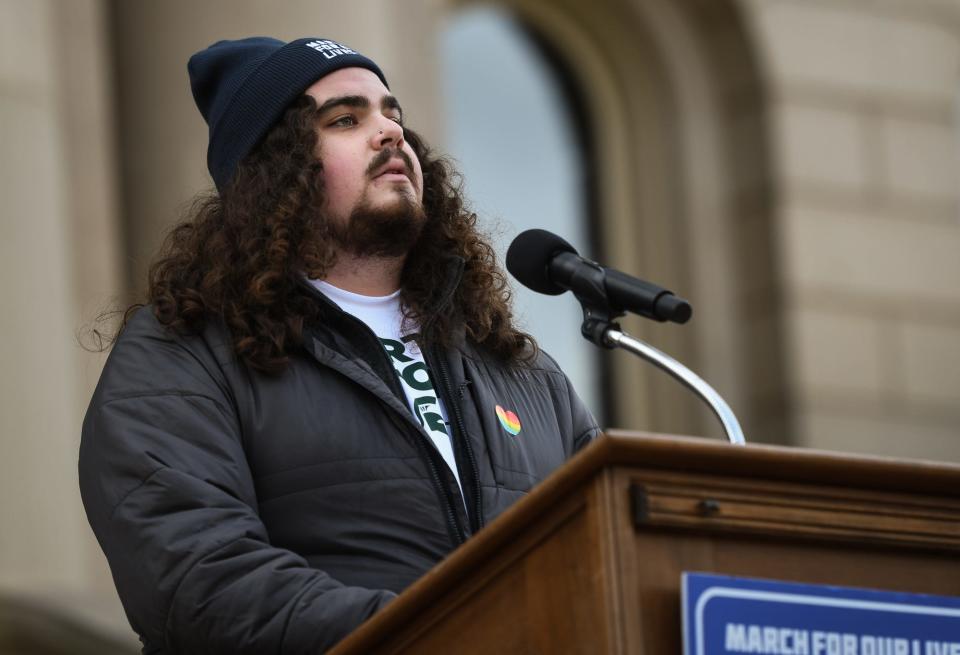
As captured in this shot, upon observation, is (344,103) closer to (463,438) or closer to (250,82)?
(250,82)

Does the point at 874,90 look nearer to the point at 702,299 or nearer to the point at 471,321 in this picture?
the point at 702,299

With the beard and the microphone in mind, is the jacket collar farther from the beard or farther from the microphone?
the microphone

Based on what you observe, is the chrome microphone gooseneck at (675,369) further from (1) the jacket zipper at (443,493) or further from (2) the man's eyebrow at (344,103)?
(2) the man's eyebrow at (344,103)

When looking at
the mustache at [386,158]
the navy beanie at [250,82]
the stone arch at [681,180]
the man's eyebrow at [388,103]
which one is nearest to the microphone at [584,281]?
the mustache at [386,158]

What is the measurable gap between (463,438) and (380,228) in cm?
43

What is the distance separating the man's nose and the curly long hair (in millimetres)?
126

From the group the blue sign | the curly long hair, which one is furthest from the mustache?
the blue sign

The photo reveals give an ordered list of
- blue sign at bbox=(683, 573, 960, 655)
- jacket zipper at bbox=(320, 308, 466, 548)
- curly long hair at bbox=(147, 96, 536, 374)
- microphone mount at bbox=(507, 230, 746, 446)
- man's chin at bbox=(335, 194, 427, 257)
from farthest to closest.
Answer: man's chin at bbox=(335, 194, 427, 257) → curly long hair at bbox=(147, 96, 536, 374) → jacket zipper at bbox=(320, 308, 466, 548) → microphone mount at bbox=(507, 230, 746, 446) → blue sign at bbox=(683, 573, 960, 655)

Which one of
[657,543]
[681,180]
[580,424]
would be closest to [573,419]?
[580,424]

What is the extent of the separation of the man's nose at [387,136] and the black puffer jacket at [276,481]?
35cm

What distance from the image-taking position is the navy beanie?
3.63 meters

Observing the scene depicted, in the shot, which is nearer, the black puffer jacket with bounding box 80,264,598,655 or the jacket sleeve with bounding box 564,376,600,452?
the black puffer jacket with bounding box 80,264,598,655

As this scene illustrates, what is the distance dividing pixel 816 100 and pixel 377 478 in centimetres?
687

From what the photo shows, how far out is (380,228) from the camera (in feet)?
11.4
